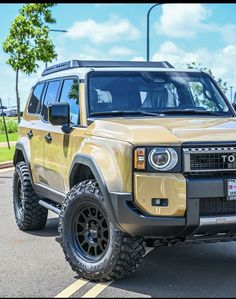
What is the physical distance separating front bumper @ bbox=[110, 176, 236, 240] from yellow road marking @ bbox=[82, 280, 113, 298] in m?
0.59

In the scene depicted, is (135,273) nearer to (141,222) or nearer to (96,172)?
(141,222)

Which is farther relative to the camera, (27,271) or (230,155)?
(27,271)

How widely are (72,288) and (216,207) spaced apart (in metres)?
1.43

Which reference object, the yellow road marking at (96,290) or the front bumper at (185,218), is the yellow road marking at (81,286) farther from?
the front bumper at (185,218)

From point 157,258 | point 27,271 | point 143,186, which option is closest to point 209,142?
point 143,186

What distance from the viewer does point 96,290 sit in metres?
4.75

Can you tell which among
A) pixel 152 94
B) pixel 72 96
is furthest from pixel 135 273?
pixel 72 96

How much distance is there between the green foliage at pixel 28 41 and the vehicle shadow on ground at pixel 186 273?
16366mm

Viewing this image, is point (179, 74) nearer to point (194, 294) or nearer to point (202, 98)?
point (202, 98)

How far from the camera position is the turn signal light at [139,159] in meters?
4.55

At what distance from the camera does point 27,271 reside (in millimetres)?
5473

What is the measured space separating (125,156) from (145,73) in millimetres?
1917

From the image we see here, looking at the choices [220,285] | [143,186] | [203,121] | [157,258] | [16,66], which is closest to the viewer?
[143,186]

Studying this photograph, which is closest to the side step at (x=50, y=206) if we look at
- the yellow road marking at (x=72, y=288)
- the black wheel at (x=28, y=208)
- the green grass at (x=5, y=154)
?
the black wheel at (x=28, y=208)
